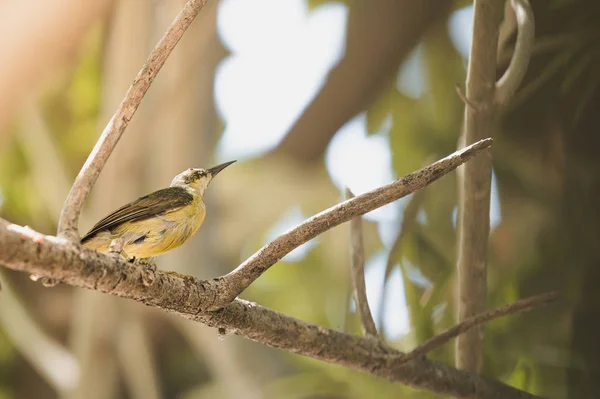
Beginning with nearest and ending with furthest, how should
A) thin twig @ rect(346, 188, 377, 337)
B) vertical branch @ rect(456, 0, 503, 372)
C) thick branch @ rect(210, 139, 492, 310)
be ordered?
thick branch @ rect(210, 139, 492, 310), vertical branch @ rect(456, 0, 503, 372), thin twig @ rect(346, 188, 377, 337)

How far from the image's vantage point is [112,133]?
3.87ft

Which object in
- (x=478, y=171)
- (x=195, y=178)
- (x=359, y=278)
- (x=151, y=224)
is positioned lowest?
(x=359, y=278)

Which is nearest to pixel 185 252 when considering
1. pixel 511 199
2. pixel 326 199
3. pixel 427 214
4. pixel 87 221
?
pixel 87 221

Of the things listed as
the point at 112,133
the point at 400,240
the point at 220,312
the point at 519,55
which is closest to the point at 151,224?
the point at 220,312

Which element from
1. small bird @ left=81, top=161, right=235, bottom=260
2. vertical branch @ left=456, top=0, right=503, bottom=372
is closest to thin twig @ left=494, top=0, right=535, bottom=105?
vertical branch @ left=456, top=0, right=503, bottom=372

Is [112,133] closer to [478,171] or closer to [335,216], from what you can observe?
[335,216]

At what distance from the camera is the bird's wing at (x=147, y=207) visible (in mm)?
1651

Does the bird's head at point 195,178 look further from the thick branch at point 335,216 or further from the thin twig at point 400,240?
the thick branch at point 335,216

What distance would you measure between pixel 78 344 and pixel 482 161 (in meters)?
2.56

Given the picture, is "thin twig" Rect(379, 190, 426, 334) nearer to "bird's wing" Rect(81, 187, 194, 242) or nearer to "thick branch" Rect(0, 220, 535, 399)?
"thick branch" Rect(0, 220, 535, 399)

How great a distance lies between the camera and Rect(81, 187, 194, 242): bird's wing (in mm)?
1651

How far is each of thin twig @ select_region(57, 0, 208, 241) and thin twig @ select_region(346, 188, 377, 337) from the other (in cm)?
70

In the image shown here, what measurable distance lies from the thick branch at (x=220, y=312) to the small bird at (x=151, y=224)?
30cm

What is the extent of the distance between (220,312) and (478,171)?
693mm
